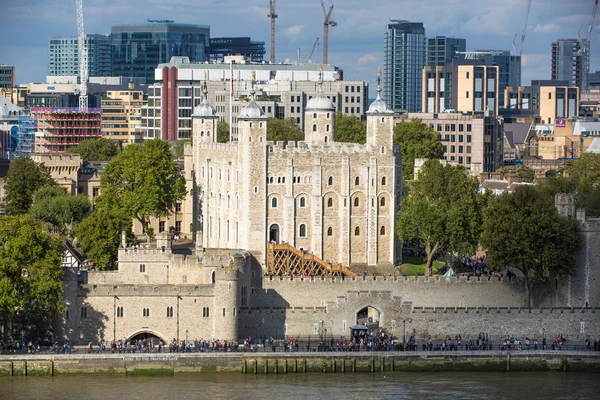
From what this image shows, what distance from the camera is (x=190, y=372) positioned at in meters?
105

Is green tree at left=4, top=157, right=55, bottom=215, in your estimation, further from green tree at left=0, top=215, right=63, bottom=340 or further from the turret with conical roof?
green tree at left=0, top=215, right=63, bottom=340

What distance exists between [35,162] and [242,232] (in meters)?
33.2

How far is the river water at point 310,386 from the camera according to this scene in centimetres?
10069

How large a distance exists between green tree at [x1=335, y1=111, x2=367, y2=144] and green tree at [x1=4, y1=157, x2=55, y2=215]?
4105 cm

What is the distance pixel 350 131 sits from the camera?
189 metres

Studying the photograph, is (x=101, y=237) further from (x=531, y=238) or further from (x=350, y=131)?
(x=350, y=131)

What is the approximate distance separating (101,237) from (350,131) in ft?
220

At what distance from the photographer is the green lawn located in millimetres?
132000

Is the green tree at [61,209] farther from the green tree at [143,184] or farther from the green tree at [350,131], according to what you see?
the green tree at [350,131]

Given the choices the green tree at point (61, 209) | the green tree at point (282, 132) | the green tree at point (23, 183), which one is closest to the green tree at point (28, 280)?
the green tree at point (61, 209)

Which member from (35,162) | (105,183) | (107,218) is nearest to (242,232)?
(107,218)

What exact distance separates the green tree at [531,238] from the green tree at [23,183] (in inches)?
1836

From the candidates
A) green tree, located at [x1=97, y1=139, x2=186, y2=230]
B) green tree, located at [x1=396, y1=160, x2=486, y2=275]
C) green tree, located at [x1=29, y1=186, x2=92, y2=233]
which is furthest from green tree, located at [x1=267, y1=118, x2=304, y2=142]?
green tree, located at [x1=396, y1=160, x2=486, y2=275]

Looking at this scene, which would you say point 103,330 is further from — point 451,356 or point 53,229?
point 53,229
